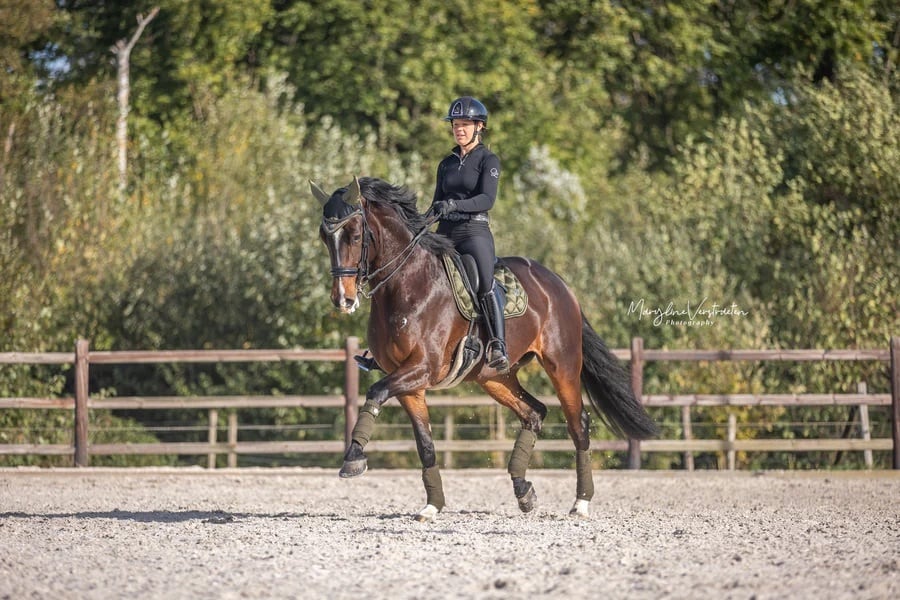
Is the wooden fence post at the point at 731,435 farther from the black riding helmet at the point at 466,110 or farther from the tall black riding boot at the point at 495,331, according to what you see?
the black riding helmet at the point at 466,110

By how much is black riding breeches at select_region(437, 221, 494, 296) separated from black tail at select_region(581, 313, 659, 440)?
62.9 inches

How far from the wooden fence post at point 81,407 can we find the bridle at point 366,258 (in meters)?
6.93

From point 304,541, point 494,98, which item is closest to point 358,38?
point 494,98

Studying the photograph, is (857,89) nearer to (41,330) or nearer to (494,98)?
(494,98)

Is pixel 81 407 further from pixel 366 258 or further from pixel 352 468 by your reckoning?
pixel 352 468

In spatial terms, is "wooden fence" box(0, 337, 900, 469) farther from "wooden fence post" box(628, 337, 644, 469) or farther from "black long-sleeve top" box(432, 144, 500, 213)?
"black long-sleeve top" box(432, 144, 500, 213)

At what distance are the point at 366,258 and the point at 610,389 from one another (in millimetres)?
3000

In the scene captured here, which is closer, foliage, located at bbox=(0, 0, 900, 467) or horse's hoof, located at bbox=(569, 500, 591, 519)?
horse's hoof, located at bbox=(569, 500, 591, 519)

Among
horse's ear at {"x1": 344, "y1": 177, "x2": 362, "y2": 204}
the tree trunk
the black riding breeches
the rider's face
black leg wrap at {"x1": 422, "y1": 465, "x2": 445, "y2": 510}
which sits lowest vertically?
black leg wrap at {"x1": 422, "y1": 465, "x2": 445, "y2": 510}

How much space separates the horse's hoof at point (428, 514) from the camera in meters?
8.62

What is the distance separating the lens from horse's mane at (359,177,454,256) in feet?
27.9

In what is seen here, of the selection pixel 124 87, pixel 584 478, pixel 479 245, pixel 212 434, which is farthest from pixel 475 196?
pixel 124 87

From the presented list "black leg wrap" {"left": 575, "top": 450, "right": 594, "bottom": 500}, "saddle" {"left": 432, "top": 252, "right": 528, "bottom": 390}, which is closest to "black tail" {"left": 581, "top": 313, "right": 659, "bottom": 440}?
"black leg wrap" {"left": 575, "top": 450, "right": 594, "bottom": 500}

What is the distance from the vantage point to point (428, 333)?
8391 millimetres
